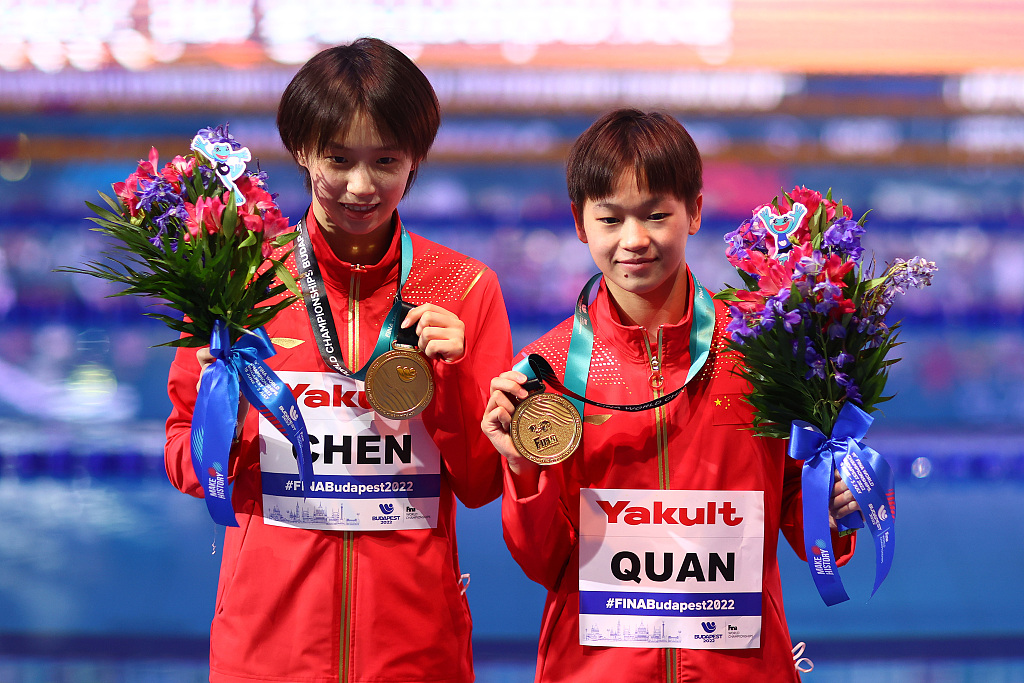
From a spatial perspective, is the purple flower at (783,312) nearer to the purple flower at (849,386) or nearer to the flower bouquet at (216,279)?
the purple flower at (849,386)

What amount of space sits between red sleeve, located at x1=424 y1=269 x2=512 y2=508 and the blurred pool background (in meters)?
2.94

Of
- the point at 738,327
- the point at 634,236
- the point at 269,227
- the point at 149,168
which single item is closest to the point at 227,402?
the point at 269,227

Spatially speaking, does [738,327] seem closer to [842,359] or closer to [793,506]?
[842,359]

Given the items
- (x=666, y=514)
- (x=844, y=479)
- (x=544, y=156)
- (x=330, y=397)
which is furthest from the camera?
(x=544, y=156)

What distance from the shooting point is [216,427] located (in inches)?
56.1

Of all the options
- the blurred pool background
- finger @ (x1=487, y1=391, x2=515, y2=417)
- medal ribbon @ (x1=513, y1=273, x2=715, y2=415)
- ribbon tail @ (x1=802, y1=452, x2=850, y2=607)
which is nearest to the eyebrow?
medal ribbon @ (x1=513, y1=273, x2=715, y2=415)

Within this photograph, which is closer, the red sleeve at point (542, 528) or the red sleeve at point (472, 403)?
the red sleeve at point (542, 528)

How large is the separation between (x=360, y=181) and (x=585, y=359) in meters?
0.43

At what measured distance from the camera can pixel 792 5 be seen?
6.05m

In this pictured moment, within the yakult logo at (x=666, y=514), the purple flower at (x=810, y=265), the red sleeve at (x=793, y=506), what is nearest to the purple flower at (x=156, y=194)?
the yakult logo at (x=666, y=514)

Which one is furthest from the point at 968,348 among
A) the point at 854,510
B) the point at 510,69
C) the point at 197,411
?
the point at 197,411

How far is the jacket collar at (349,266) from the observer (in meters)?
1.60

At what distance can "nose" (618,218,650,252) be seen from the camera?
4.70ft

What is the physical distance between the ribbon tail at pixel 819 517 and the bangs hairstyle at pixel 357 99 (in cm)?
76
